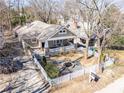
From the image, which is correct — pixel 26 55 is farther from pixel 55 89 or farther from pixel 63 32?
pixel 55 89

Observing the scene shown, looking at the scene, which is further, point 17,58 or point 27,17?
point 27,17

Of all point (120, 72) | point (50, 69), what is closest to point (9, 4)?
point (50, 69)

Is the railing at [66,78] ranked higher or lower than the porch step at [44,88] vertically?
higher

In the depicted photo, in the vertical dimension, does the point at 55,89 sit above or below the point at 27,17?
below

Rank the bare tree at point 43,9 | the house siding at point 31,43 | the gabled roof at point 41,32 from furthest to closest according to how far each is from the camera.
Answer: the bare tree at point 43,9
the house siding at point 31,43
the gabled roof at point 41,32

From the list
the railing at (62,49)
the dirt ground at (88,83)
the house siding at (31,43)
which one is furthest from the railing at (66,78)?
the house siding at (31,43)

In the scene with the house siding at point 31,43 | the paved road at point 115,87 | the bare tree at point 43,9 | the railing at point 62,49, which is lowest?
the paved road at point 115,87

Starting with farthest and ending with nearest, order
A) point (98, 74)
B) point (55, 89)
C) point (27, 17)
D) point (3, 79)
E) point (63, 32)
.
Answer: point (27, 17), point (63, 32), point (98, 74), point (3, 79), point (55, 89)

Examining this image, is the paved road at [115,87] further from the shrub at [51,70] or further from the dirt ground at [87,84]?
the shrub at [51,70]
